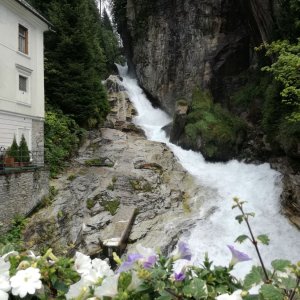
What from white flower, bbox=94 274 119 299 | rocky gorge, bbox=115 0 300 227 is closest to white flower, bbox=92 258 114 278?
white flower, bbox=94 274 119 299

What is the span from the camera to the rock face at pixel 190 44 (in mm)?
25500

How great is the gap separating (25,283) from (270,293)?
112 cm

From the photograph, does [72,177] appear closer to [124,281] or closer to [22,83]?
[22,83]

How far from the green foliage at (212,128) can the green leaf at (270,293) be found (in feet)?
63.1

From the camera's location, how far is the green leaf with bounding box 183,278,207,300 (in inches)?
62.4

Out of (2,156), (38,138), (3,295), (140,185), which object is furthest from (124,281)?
(38,138)

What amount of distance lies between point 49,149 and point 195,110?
35.5 feet

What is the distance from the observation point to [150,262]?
67.6 inches

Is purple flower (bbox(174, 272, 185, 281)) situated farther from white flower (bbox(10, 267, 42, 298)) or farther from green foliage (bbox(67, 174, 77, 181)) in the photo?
green foliage (bbox(67, 174, 77, 181))

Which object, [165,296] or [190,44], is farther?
[190,44]

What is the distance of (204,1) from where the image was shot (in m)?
25.9

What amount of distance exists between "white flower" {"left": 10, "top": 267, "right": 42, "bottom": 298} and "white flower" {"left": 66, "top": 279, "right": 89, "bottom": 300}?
7.2 inches

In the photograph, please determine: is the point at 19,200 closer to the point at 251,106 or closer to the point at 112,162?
the point at 112,162

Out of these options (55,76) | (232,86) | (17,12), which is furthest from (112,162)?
(232,86)
